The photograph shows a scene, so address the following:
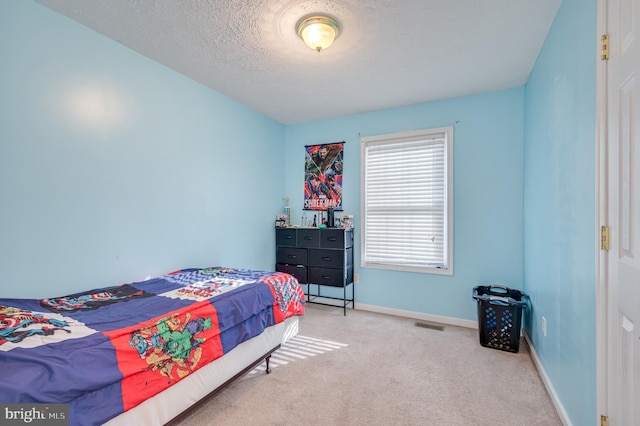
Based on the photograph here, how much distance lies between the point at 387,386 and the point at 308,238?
78.0 inches

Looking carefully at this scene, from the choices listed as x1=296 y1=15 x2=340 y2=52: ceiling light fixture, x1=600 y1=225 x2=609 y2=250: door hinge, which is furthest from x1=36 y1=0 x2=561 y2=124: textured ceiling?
x1=600 y1=225 x2=609 y2=250: door hinge

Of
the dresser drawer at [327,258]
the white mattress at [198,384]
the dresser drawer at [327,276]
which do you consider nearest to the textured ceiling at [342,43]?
the dresser drawer at [327,258]

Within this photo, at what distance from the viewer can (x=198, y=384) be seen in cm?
163

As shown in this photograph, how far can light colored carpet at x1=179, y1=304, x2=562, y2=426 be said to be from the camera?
5.82 feet

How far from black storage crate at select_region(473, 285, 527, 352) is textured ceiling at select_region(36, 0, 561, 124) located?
215cm

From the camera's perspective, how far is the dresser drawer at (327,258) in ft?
11.6

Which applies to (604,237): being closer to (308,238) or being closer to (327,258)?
(327,258)

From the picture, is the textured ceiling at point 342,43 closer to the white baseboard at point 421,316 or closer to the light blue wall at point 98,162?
the light blue wall at point 98,162

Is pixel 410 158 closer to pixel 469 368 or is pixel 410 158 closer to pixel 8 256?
pixel 469 368

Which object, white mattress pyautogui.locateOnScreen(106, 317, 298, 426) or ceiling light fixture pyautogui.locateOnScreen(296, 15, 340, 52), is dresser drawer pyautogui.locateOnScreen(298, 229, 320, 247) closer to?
white mattress pyautogui.locateOnScreen(106, 317, 298, 426)

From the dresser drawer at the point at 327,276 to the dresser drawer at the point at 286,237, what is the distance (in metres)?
0.44

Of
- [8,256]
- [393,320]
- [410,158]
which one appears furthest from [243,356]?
[410,158]

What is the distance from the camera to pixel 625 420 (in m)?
1.09

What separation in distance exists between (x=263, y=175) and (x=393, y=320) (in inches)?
96.5
